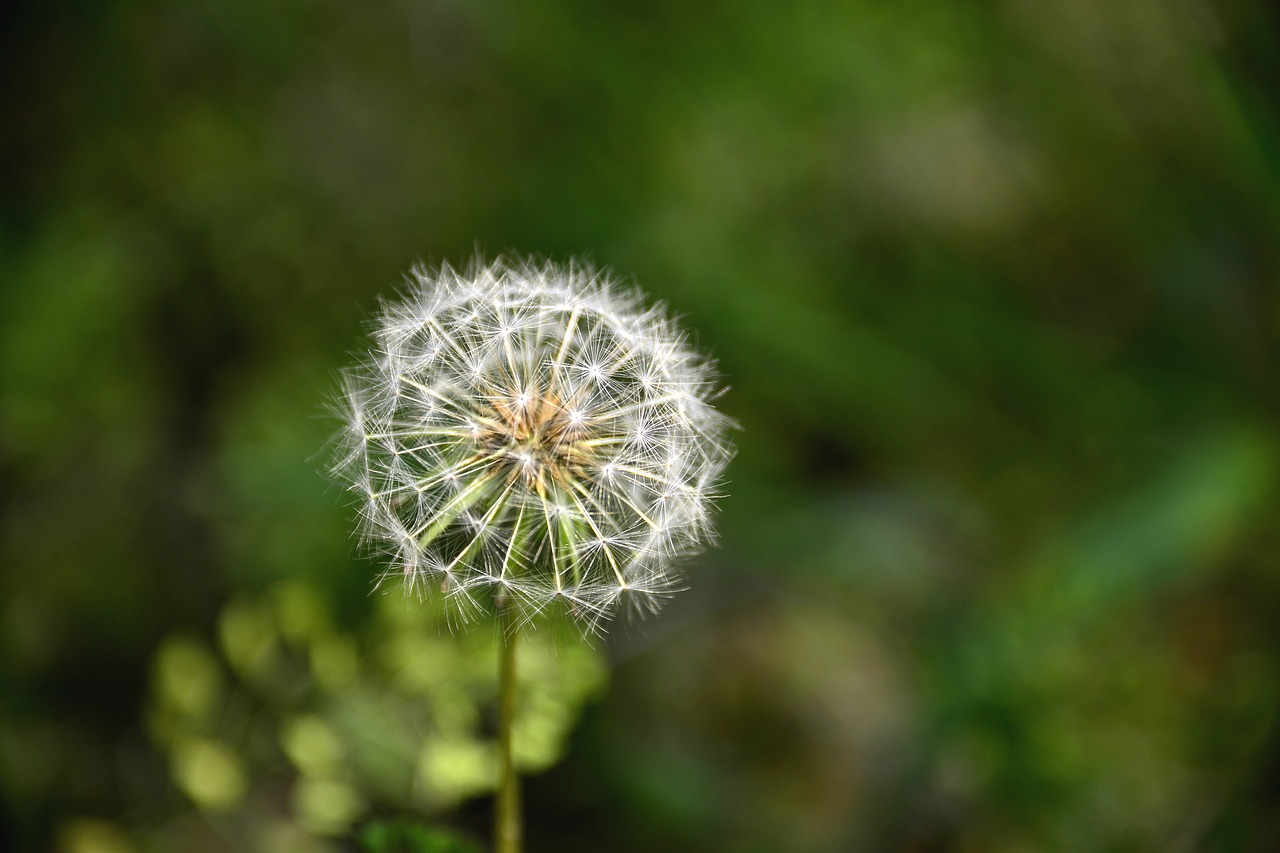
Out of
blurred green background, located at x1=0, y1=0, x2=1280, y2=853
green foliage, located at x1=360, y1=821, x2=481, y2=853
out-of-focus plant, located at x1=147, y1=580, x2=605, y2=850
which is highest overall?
blurred green background, located at x1=0, y1=0, x2=1280, y2=853

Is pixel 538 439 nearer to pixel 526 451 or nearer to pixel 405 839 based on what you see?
pixel 526 451

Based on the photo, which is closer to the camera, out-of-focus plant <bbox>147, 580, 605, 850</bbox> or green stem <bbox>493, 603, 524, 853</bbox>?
green stem <bbox>493, 603, 524, 853</bbox>

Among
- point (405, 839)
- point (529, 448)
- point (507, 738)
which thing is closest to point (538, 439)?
point (529, 448)

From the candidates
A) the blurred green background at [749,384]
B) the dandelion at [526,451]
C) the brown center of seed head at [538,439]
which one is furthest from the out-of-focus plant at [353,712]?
the brown center of seed head at [538,439]

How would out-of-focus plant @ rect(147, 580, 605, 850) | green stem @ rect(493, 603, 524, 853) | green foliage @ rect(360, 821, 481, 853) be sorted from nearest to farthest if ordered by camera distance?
green stem @ rect(493, 603, 524, 853)
green foliage @ rect(360, 821, 481, 853)
out-of-focus plant @ rect(147, 580, 605, 850)

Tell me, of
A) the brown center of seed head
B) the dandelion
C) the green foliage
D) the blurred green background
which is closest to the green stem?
the dandelion

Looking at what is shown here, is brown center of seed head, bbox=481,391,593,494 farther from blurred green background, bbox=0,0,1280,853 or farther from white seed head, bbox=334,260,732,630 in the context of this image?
blurred green background, bbox=0,0,1280,853
